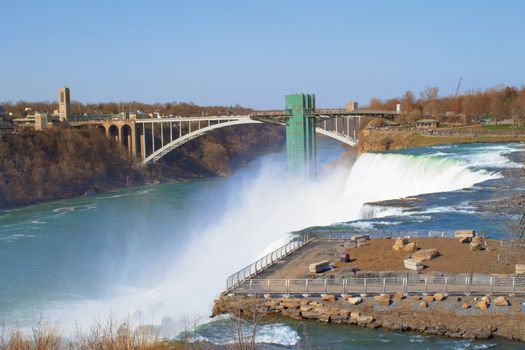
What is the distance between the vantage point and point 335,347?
1118cm

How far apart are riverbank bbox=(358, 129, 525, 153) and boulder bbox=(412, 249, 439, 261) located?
2223cm

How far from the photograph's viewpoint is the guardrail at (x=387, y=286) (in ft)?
41.3

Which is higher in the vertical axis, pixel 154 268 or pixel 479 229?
pixel 479 229

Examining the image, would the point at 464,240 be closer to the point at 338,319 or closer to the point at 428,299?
the point at 428,299

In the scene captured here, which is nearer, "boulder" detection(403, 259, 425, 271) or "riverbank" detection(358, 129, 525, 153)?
"boulder" detection(403, 259, 425, 271)

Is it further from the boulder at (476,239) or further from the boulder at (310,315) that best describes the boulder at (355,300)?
the boulder at (476,239)

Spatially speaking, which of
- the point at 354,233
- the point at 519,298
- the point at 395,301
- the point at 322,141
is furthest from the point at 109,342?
the point at 322,141

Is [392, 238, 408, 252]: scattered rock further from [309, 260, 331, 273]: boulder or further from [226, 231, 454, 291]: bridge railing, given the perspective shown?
[309, 260, 331, 273]: boulder

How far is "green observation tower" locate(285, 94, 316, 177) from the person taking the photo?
119 ft

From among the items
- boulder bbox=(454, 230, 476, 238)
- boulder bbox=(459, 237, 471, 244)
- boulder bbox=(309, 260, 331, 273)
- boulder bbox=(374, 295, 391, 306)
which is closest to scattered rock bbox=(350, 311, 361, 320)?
boulder bbox=(374, 295, 391, 306)

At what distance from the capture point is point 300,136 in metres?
36.3

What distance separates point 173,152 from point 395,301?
135 ft

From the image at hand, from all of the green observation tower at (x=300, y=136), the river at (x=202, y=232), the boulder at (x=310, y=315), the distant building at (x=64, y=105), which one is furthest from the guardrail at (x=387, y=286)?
the distant building at (x=64, y=105)

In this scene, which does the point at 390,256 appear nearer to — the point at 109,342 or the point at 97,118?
the point at 109,342
